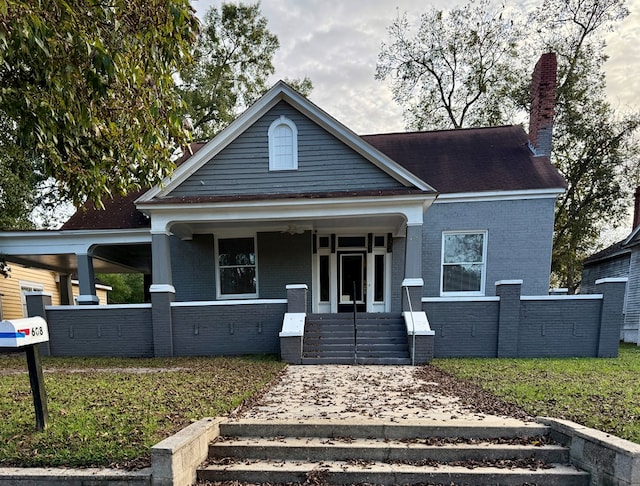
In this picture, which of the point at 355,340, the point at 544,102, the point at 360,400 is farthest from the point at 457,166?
the point at 360,400

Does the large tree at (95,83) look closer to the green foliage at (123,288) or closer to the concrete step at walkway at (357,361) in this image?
the concrete step at walkway at (357,361)

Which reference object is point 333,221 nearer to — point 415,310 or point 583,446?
point 415,310

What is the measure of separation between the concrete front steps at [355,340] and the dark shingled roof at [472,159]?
4544 millimetres

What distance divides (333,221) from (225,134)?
3.66 metres

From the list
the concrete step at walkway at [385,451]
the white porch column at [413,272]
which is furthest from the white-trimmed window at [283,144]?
the concrete step at walkway at [385,451]

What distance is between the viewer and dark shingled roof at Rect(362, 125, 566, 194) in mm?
9859

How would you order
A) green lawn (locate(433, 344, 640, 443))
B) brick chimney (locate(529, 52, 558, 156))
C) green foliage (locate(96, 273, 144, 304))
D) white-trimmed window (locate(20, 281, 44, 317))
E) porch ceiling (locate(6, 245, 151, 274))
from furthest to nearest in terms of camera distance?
1. green foliage (locate(96, 273, 144, 304))
2. white-trimmed window (locate(20, 281, 44, 317))
3. porch ceiling (locate(6, 245, 151, 274))
4. brick chimney (locate(529, 52, 558, 156))
5. green lawn (locate(433, 344, 640, 443))

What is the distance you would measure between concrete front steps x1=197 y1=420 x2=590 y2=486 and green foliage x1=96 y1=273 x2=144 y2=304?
27.3m

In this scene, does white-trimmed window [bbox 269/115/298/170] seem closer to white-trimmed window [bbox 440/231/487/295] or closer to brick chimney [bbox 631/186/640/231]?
white-trimmed window [bbox 440/231/487/295]

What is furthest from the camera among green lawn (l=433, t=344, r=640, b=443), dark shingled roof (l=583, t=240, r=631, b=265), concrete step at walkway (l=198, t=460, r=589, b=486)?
dark shingled roof (l=583, t=240, r=631, b=265)

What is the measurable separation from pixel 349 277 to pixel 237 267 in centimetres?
340

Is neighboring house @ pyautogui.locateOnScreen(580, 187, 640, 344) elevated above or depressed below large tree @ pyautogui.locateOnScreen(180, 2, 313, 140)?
below

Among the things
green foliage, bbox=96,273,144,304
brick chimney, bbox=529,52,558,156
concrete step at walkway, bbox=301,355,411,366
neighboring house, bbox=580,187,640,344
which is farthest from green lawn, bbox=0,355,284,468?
green foliage, bbox=96,273,144,304

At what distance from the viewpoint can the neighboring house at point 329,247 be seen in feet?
25.3
